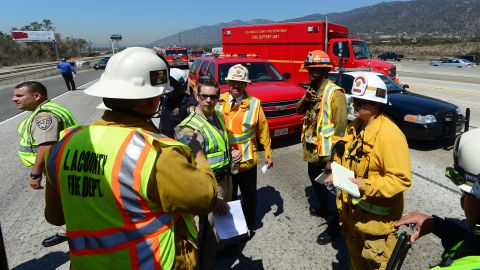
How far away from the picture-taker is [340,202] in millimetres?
2752

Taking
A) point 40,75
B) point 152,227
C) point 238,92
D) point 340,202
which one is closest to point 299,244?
point 340,202

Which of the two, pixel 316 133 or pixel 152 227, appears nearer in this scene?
pixel 152 227

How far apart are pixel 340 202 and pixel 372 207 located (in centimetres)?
40

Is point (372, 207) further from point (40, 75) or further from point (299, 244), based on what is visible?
point (40, 75)

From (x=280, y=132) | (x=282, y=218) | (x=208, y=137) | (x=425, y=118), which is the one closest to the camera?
(x=208, y=137)

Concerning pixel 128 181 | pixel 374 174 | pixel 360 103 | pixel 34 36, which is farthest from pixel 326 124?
pixel 34 36

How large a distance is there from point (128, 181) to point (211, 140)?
1.46m

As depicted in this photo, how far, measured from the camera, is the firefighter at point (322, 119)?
11.6 feet

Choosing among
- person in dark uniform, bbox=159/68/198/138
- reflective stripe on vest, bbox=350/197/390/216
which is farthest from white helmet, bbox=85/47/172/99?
person in dark uniform, bbox=159/68/198/138

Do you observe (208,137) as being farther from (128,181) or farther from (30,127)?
(30,127)

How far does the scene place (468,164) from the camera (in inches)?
50.1

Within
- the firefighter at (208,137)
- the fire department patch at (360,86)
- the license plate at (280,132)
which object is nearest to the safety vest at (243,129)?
the firefighter at (208,137)

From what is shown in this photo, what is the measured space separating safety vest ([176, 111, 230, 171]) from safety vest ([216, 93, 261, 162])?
641 millimetres

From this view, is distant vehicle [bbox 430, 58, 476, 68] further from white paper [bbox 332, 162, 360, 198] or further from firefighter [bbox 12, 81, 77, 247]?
firefighter [bbox 12, 81, 77, 247]
